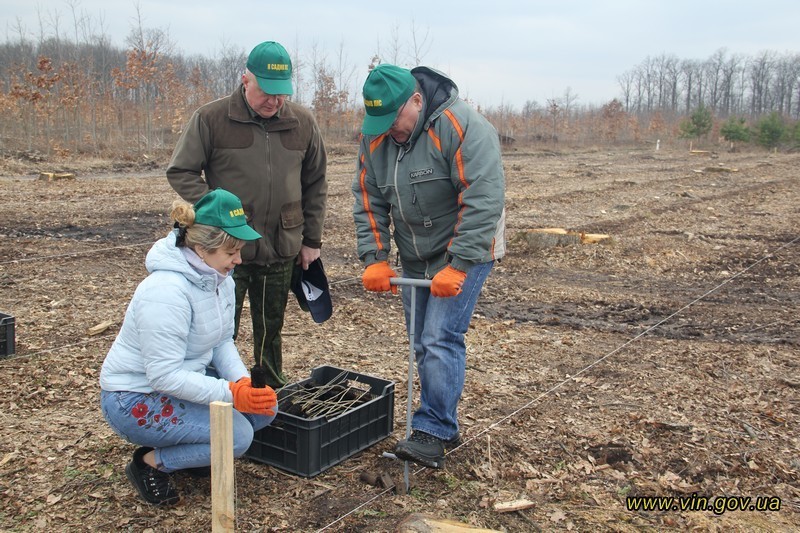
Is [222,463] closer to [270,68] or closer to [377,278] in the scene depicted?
[377,278]

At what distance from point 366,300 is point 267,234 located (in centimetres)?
340

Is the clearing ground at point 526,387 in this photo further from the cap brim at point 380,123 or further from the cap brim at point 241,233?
the cap brim at point 380,123

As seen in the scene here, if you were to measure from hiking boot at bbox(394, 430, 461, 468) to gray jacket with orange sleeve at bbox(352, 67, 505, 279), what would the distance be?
830 mm

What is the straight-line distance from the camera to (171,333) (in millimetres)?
2938

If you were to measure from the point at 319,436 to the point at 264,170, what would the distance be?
152 cm

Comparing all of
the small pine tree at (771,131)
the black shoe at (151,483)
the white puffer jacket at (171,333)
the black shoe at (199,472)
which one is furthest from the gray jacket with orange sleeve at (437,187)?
the small pine tree at (771,131)

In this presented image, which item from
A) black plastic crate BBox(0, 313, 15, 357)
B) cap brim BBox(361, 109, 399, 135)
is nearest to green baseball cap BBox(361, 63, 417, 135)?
cap brim BBox(361, 109, 399, 135)

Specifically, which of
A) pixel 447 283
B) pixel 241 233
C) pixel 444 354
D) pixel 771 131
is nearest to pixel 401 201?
pixel 447 283

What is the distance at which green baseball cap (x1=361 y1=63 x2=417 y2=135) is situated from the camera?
3.31m

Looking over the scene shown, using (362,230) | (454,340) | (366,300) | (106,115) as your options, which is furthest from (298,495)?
(106,115)

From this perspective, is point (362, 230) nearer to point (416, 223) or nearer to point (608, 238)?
point (416, 223)

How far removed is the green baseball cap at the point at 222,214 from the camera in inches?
118

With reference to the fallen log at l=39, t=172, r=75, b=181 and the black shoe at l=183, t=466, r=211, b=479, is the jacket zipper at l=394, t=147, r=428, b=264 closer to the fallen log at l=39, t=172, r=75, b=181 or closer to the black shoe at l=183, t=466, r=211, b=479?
the black shoe at l=183, t=466, r=211, b=479

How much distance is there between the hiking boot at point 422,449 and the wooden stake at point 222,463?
3.69ft
